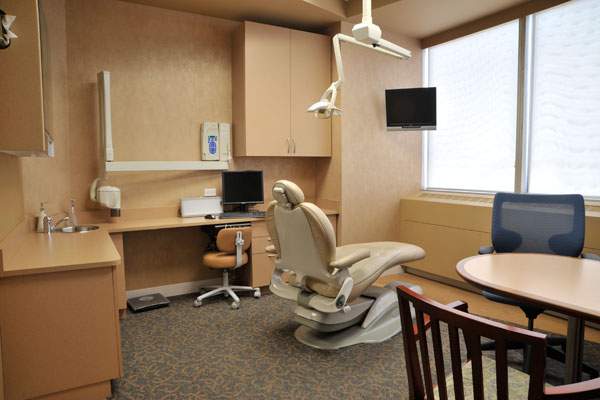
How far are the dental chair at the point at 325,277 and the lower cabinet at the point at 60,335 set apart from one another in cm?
117

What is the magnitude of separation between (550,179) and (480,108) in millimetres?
1105

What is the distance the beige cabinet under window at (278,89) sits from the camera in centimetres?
423

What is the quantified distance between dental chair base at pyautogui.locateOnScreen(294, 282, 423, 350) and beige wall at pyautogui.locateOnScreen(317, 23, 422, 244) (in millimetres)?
1446

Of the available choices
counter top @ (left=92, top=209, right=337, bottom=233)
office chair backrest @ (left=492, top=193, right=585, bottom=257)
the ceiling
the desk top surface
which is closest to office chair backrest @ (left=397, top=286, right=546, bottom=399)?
the desk top surface

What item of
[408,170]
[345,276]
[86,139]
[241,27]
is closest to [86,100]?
[86,139]

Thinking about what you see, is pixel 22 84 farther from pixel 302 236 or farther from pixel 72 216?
pixel 72 216

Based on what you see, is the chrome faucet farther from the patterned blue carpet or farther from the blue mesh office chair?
the blue mesh office chair

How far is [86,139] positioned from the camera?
12.7 feet

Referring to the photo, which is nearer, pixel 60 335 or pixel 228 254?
pixel 60 335

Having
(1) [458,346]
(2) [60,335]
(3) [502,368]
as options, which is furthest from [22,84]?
(3) [502,368]

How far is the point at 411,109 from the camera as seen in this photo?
187 inches

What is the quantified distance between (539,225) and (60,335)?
3249mm

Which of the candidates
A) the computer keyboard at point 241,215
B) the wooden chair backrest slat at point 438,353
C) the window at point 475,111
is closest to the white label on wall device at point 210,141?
the computer keyboard at point 241,215

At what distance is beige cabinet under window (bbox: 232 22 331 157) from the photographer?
4230 millimetres
